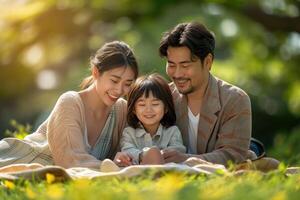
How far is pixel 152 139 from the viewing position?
6.27 metres

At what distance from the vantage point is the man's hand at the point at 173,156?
19.6ft

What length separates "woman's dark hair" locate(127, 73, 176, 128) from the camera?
6.14 meters

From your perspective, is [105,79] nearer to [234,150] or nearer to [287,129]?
[234,150]

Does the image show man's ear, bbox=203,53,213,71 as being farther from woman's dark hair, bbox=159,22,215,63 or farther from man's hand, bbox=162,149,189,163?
man's hand, bbox=162,149,189,163

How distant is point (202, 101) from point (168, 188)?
9.81 feet

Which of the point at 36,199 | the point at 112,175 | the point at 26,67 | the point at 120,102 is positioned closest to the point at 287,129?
the point at 26,67

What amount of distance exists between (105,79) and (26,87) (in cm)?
1593

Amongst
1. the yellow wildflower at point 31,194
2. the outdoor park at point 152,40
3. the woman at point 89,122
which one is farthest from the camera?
the outdoor park at point 152,40

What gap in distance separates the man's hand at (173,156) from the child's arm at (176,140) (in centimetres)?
17

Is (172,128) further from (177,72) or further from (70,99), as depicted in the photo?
(70,99)

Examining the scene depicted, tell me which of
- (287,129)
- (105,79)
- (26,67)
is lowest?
(287,129)

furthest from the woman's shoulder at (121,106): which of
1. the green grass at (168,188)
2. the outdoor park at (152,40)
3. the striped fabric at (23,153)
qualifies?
the outdoor park at (152,40)

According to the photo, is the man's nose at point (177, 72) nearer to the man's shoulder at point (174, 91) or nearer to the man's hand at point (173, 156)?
the man's shoulder at point (174, 91)

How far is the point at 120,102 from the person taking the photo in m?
6.59
